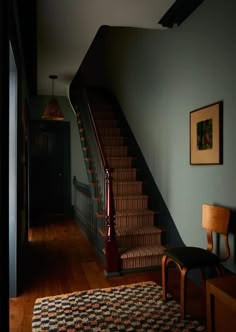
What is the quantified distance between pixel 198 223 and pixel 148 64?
2.51 m

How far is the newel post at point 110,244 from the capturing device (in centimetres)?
306

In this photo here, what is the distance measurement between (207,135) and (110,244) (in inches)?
63.5

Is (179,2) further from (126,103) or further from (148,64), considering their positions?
(126,103)

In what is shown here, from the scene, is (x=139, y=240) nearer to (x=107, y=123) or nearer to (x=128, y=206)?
(x=128, y=206)

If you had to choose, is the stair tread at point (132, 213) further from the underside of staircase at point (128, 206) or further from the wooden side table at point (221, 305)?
the wooden side table at point (221, 305)

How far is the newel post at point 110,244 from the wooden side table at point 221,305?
1437mm

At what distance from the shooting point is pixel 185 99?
3.06 meters

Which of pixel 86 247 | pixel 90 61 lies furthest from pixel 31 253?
pixel 90 61

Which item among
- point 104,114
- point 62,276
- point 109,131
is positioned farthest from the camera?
point 104,114

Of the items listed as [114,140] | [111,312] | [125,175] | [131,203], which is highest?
[114,140]

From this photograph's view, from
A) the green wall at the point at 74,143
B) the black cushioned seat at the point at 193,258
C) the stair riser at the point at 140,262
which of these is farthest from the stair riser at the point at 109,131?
the black cushioned seat at the point at 193,258

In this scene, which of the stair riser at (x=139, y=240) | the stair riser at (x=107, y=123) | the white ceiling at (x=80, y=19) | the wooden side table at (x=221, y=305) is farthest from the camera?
the stair riser at (x=107, y=123)

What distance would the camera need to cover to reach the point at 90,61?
23.7 feet

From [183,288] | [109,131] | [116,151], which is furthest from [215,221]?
[109,131]
